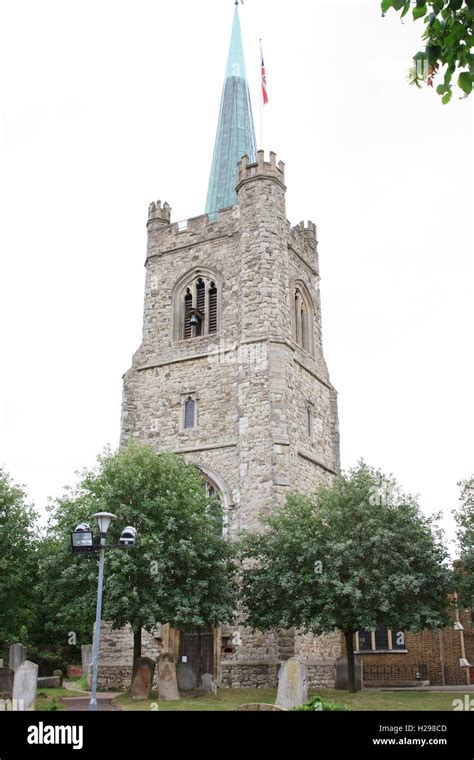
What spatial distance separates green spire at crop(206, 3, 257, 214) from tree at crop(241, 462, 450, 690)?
24.1 metres

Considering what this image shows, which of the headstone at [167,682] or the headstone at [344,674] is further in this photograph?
the headstone at [344,674]

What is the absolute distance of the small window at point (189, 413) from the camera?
114 ft

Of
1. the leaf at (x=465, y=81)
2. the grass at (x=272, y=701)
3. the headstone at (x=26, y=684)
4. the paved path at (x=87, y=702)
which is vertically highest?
the leaf at (x=465, y=81)

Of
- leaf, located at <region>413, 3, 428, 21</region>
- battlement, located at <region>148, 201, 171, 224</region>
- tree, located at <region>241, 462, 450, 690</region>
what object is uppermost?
battlement, located at <region>148, 201, 171, 224</region>

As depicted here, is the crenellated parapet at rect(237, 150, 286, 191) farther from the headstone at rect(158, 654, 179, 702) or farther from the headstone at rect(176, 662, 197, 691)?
the headstone at rect(158, 654, 179, 702)

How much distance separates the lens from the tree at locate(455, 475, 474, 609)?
23844 millimetres

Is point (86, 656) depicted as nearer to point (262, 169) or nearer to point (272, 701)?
point (272, 701)

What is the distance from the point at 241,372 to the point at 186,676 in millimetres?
13119

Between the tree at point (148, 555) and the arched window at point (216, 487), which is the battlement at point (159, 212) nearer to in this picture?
the arched window at point (216, 487)

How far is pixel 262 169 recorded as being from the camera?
121ft

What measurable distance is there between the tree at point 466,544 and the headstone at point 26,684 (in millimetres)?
13167

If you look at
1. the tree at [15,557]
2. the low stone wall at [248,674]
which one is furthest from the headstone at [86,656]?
the low stone wall at [248,674]

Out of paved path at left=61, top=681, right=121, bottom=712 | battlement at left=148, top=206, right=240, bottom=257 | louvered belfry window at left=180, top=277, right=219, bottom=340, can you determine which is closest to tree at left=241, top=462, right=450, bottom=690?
paved path at left=61, top=681, right=121, bottom=712

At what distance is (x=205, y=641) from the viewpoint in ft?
99.2
